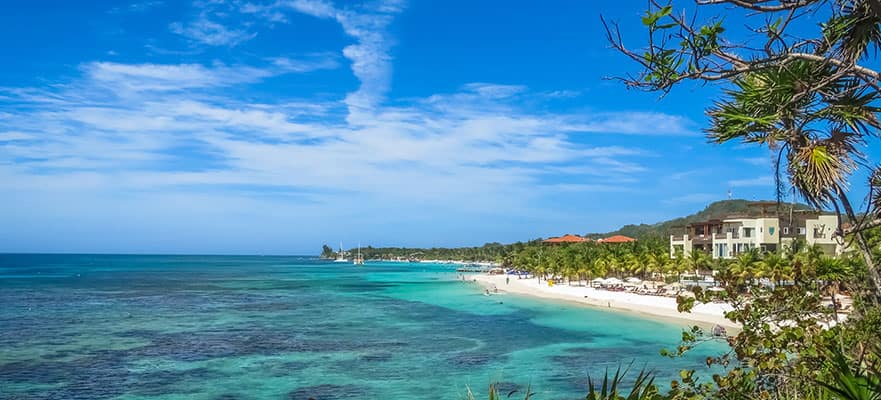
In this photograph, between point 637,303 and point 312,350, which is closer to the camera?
point 312,350

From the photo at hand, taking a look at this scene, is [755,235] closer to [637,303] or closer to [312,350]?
[637,303]

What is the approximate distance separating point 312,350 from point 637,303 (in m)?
27.5

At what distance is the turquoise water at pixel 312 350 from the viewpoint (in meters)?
21.4

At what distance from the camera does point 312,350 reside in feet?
96.2

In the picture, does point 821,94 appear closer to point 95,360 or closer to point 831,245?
point 95,360

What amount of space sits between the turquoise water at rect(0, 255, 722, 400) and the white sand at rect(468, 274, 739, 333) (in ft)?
6.93

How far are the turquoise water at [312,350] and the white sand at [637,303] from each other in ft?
6.93

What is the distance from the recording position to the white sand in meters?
37.5

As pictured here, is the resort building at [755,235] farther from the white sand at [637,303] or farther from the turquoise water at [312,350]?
the turquoise water at [312,350]

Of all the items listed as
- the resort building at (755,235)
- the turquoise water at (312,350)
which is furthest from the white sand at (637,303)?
the resort building at (755,235)

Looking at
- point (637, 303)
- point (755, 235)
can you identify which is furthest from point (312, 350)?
point (755, 235)

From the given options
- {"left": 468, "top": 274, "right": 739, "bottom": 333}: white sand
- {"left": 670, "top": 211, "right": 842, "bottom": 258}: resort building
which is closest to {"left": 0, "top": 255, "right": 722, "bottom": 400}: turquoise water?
{"left": 468, "top": 274, "right": 739, "bottom": 333}: white sand

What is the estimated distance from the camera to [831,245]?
167 feet

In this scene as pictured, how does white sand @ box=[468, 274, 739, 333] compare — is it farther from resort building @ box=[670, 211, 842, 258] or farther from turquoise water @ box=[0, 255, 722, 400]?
resort building @ box=[670, 211, 842, 258]
